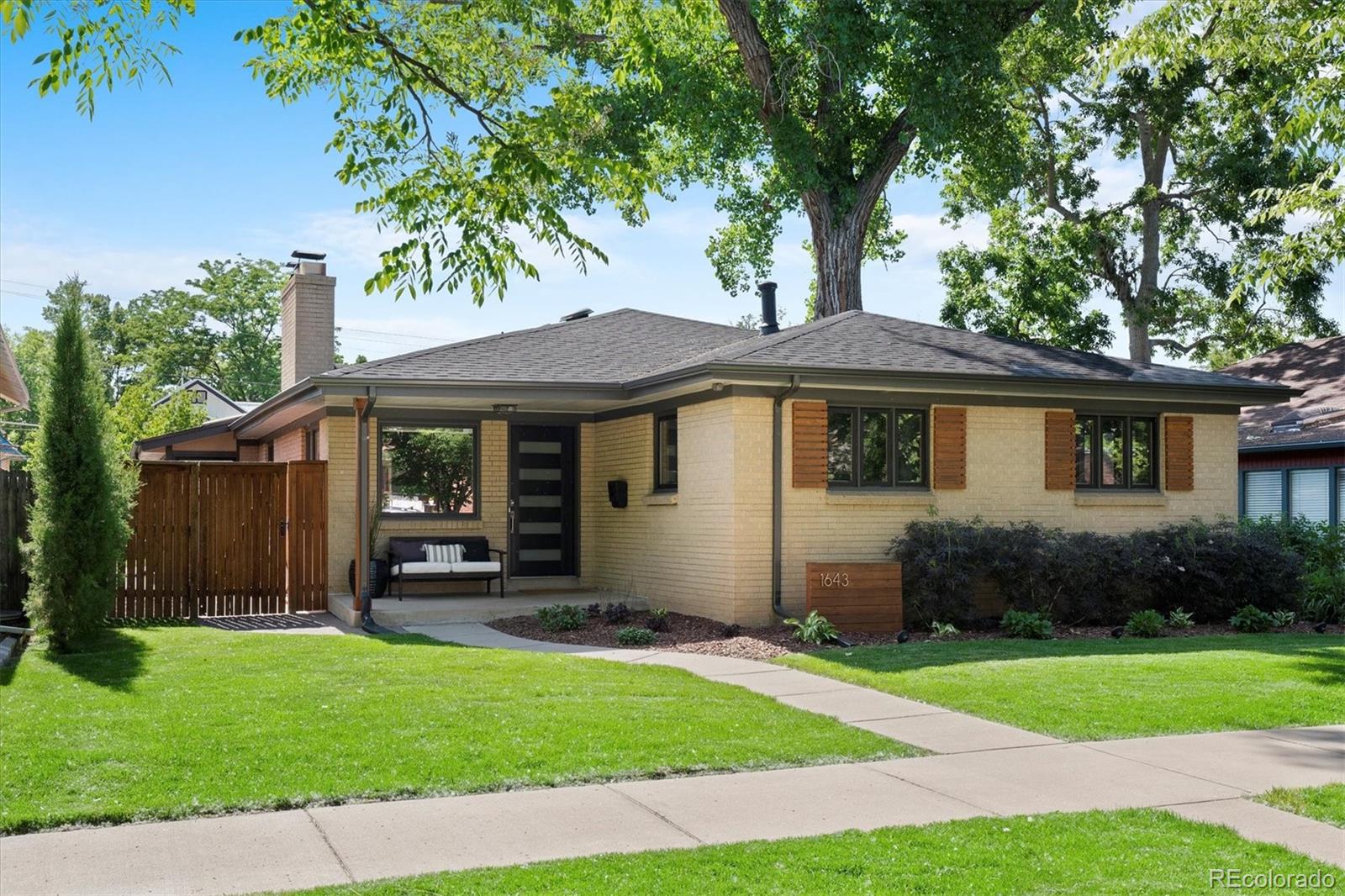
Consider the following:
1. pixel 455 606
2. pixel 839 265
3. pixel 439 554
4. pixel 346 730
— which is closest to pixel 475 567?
pixel 439 554

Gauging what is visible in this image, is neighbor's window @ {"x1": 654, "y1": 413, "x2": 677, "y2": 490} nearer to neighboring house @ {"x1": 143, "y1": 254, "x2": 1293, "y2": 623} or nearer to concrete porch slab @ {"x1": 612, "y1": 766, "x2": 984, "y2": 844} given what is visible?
neighboring house @ {"x1": 143, "y1": 254, "x2": 1293, "y2": 623}

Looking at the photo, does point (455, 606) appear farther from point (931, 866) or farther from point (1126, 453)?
point (931, 866)

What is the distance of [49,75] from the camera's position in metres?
6.32

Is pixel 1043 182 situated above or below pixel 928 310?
above

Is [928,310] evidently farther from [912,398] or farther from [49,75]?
[49,75]

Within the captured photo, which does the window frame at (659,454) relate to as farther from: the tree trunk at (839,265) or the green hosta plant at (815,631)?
the tree trunk at (839,265)

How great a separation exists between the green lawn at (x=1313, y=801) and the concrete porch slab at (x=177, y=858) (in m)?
4.78

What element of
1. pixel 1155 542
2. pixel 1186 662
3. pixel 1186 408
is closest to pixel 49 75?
pixel 1186 662

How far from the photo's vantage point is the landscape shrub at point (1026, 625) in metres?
13.9

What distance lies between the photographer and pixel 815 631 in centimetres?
1327

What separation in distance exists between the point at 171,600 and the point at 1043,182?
83.4 ft

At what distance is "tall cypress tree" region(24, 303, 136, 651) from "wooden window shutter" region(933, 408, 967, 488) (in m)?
9.53

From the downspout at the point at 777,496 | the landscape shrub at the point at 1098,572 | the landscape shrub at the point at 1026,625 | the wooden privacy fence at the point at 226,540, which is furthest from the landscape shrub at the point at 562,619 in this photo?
the landscape shrub at the point at 1026,625

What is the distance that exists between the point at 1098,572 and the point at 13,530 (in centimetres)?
1266
